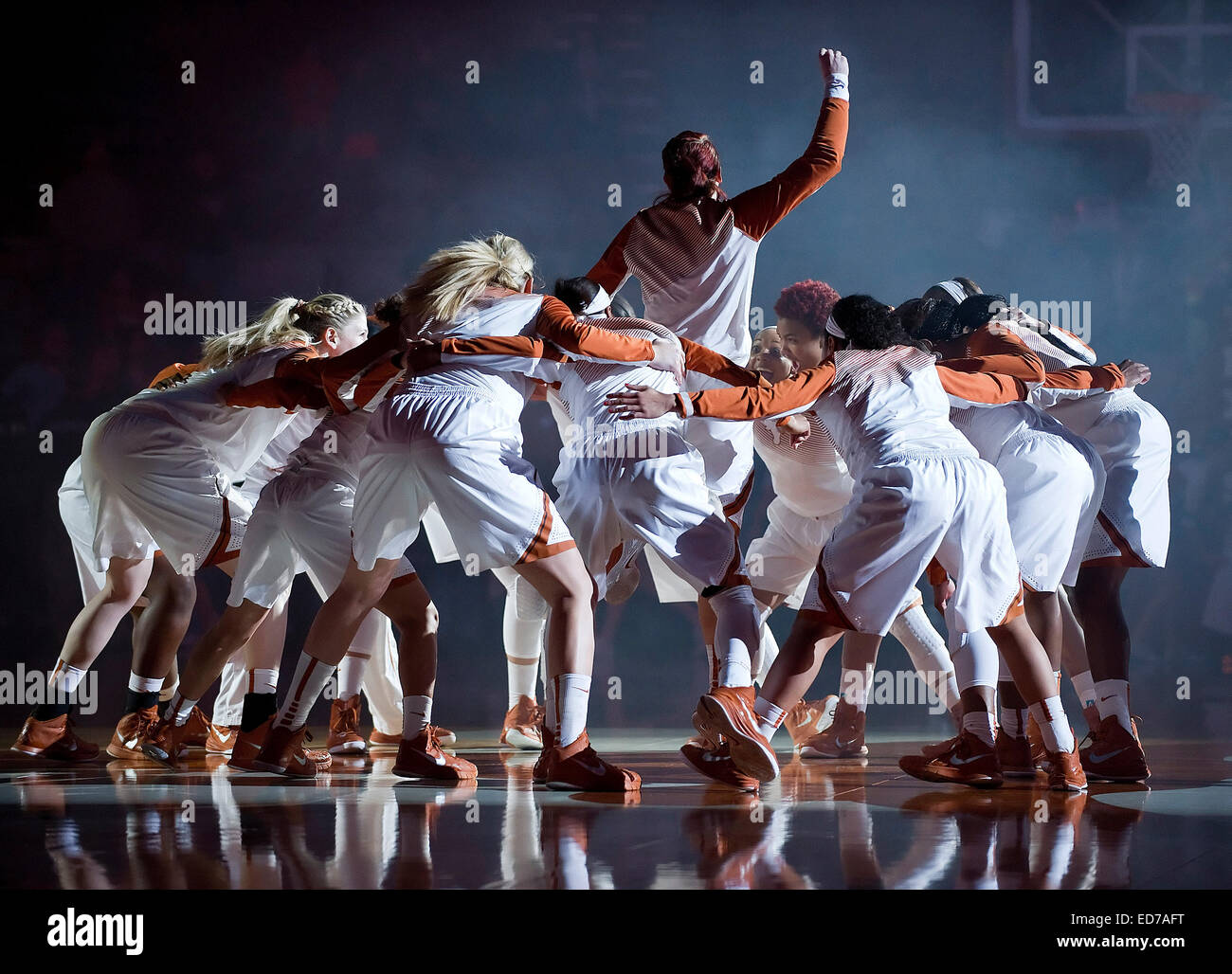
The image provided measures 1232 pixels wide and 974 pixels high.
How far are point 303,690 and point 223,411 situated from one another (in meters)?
1.10

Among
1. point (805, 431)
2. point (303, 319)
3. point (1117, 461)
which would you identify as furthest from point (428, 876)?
point (1117, 461)

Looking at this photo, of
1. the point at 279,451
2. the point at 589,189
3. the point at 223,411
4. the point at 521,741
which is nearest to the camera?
the point at 223,411

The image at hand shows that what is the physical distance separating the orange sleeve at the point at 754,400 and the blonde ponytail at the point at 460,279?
1.99 ft

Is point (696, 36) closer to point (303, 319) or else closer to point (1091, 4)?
point (1091, 4)

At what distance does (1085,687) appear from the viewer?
3.48 m

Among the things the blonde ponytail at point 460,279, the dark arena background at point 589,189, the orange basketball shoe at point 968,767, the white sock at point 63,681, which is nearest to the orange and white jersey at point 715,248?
the blonde ponytail at point 460,279

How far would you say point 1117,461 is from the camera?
370 cm

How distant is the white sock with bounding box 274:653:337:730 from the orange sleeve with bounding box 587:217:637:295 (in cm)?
138

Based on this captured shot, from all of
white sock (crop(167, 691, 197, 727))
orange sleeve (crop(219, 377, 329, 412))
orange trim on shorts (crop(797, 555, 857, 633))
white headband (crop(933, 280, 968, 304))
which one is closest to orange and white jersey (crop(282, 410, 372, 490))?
orange sleeve (crop(219, 377, 329, 412))

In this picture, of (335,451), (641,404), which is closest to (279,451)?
(335,451)

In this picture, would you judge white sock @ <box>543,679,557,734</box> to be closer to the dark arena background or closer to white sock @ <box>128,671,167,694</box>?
white sock @ <box>128,671,167,694</box>

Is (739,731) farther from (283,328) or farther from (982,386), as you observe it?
(283,328)

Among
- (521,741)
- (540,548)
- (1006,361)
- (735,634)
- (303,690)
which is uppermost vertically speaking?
(1006,361)

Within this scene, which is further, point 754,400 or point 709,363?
point 709,363
